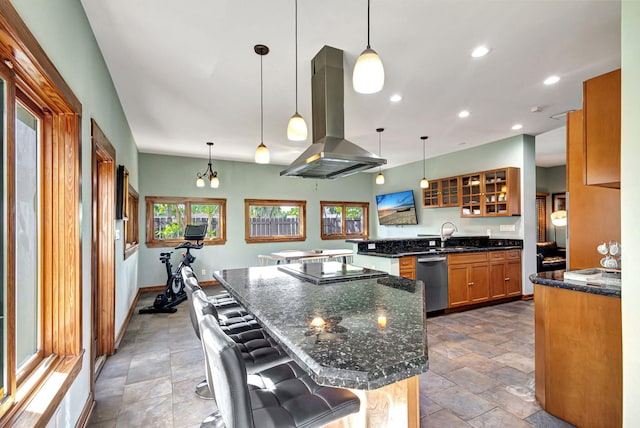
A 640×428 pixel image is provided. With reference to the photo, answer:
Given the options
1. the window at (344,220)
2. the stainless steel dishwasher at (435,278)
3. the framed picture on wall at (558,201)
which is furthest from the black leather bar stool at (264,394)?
the framed picture on wall at (558,201)

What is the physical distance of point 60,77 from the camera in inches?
61.7

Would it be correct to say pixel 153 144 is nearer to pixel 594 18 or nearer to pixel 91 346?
pixel 91 346

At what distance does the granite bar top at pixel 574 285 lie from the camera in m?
1.76

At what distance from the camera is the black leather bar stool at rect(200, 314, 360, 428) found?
36.4 inches

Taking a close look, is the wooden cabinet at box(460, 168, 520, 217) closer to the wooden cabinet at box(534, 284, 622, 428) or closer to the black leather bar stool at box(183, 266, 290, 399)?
the wooden cabinet at box(534, 284, 622, 428)

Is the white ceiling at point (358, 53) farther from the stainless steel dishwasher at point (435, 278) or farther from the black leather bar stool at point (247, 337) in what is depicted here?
the stainless steel dishwasher at point (435, 278)

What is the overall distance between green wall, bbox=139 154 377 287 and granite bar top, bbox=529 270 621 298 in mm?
5458

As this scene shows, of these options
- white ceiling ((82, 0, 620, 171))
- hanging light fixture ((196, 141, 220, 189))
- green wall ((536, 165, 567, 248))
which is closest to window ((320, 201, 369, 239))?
hanging light fixture ((196, 141, 220, 189))

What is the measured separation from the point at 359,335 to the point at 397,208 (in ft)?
21.9

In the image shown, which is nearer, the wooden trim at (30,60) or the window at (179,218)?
the wooden trim at (30,60)

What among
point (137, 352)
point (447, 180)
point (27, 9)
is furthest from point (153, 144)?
point (447, 180)

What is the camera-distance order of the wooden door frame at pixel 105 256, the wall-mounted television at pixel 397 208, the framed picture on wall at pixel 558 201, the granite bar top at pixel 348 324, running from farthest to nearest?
the framed picture on wall at pixel 558 201
the wall-mounted television at pixel 397 208
the wooden door frame at pixel 105 256
the granite bar top at pixel 348 324

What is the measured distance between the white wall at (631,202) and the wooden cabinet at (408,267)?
2.80 m

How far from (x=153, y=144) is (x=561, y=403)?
6.24 m
